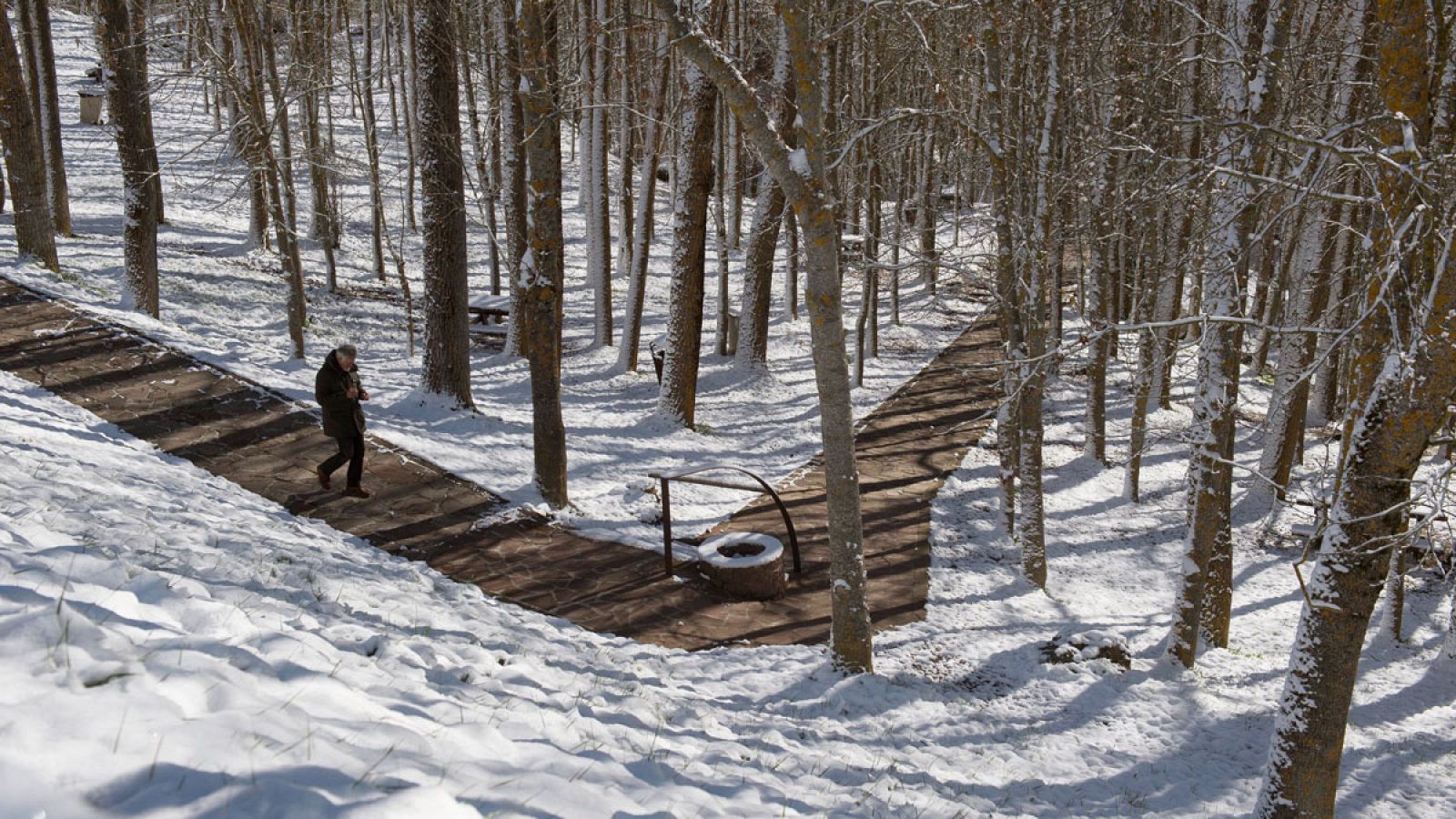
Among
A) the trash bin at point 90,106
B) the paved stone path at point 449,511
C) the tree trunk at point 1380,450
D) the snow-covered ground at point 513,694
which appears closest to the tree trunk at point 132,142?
the paved stone path at point 449,511

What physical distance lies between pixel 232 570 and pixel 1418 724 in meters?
10.4

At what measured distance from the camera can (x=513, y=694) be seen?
4.89 meters

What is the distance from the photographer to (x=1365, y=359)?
530 cm

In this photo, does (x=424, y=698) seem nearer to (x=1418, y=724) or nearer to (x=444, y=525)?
(x=444, y=525)

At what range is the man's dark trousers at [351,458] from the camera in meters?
9.11

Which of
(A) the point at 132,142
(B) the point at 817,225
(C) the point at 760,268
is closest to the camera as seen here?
(B) the point at 817,225

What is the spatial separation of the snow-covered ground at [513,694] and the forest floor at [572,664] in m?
0.02

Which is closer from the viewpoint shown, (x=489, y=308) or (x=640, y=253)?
(x=640, y=253)

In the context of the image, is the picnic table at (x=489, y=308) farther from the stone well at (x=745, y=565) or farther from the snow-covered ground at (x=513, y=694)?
the stone well at (x=745, y=565)

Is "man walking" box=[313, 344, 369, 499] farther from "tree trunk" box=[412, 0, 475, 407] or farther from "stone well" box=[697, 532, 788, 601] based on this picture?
"stone well" box=[697, 532, 788, 601]

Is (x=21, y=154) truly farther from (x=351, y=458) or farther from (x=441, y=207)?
(x=351, y=458)

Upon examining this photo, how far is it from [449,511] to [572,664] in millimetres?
3640

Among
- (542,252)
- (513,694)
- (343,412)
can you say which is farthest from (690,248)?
(513,694)

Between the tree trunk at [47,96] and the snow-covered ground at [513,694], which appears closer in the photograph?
the snow-covered ground at [513,694]
